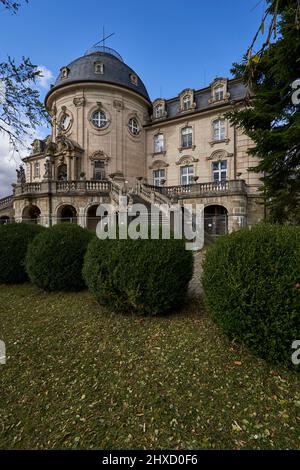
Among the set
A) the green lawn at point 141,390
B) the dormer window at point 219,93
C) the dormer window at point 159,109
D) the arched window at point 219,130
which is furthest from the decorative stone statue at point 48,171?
the green lawn at point 141,390

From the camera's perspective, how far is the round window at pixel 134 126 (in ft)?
74.2

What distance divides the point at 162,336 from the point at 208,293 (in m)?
1.13

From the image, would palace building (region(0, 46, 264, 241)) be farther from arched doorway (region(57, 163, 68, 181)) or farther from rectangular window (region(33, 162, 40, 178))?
rectangular window (region(33, 162, 40, 178))

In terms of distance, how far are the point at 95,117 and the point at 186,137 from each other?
8.56 m

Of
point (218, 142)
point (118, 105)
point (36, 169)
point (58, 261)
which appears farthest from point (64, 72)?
point (58, 261)

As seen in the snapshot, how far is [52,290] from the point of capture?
6.23 meters

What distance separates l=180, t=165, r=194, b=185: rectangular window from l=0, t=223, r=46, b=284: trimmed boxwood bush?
55.6 feet

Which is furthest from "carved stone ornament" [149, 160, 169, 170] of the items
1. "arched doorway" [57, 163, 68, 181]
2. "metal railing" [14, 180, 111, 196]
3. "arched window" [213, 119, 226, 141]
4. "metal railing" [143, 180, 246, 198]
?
"arched doorway" [57, 163, 68, 181]

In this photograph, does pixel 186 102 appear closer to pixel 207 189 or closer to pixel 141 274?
pixel 207 189

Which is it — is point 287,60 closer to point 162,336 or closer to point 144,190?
point 162,336

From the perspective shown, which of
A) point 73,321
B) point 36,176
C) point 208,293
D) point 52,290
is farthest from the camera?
point 36,176

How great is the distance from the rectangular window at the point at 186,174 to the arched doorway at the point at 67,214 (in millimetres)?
10349
